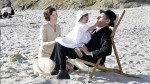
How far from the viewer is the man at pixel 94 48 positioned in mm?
5863

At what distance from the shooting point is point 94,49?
6.11m

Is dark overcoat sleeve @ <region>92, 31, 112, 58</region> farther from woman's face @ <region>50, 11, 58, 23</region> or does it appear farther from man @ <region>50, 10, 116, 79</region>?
woman's face @ <region>50, 11, 58, 23</region>

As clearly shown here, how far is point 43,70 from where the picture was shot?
6.29 m

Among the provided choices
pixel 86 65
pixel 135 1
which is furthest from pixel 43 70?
pixel 135 1

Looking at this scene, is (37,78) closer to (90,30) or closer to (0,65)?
(90,30)

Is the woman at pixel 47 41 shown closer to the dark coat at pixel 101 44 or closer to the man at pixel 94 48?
the man at pixel 94 48

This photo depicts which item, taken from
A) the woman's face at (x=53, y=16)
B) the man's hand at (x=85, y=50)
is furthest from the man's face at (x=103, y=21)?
the woman's face at (x=53, y=16)

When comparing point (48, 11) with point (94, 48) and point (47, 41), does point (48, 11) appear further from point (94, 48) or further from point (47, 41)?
point (94, 48)

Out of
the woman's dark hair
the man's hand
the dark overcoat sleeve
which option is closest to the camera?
the dark overcoat sleeve

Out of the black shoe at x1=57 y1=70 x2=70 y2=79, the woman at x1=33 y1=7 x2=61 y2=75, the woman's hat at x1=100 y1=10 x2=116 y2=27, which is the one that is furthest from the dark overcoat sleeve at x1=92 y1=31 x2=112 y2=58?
the woman at x1=33 y1=7 x2=61 y2=75

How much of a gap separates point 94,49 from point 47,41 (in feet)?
2.67

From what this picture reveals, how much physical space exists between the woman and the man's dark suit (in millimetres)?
190

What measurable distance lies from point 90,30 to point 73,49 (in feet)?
1.38

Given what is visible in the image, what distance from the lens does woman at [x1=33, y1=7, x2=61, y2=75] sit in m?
6.19
